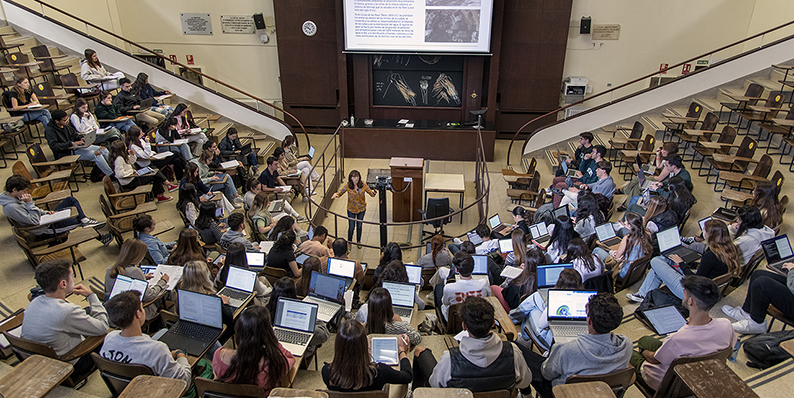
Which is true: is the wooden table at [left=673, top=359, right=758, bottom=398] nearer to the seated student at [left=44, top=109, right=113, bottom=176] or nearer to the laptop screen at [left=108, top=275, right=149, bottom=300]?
the laptop screen at [left=108, top=275, right=149, bottom=300]

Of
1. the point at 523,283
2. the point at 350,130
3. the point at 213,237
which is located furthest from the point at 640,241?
the point at 350,130

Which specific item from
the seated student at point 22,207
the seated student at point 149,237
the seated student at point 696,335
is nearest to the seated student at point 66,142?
the seated student at point 22,207

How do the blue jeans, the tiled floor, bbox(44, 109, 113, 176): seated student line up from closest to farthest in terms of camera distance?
the tiled floor < bbox(44, 109, 113, 176): seated student < the blue jeans

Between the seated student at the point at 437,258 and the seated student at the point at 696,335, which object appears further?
the seated student at the point at 437,258

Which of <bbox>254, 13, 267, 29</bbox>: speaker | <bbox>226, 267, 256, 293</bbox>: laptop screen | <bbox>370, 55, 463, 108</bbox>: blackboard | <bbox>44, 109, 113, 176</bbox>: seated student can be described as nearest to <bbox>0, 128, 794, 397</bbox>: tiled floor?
<bbox>44, 109, 113, 176</bbox>: seated student

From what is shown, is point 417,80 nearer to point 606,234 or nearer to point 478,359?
point 606,234

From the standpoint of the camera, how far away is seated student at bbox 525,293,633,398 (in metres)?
3.00

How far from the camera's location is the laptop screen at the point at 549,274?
14.4 feet

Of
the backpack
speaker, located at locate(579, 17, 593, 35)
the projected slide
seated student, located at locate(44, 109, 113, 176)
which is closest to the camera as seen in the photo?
the backpack

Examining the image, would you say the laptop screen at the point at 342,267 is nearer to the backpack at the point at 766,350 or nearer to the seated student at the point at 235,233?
the seated student at the point at 235,233

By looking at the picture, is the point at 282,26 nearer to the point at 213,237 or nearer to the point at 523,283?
the point at 213,237

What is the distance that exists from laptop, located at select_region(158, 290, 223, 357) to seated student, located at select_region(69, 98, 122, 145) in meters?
4.99

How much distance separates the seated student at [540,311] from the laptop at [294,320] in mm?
1790

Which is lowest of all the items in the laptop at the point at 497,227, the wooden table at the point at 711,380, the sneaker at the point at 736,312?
the laptop at the point at 497,227
